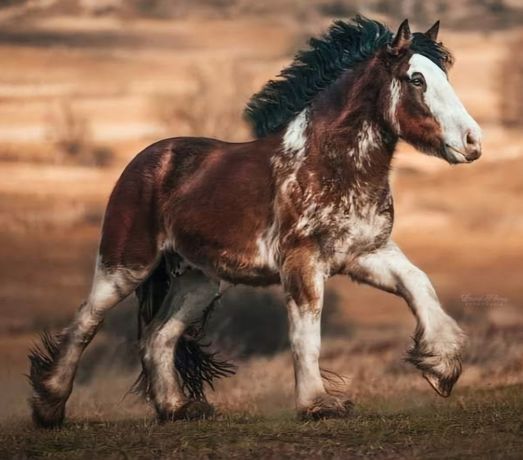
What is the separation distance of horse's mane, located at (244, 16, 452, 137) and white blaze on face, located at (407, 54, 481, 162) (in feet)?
2.16

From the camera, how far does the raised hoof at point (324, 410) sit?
401 inches

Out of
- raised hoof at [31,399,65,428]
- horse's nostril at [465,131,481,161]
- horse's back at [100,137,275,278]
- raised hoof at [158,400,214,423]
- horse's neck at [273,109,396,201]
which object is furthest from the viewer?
raised hoof at [31,399,65,428]

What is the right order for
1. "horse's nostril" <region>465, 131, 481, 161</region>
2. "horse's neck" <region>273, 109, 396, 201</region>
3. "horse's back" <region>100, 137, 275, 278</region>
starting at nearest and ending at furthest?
"horse's nostril" <region>465, 131, 481, 161</region>, "horse's neck" <region>273, 109, 396, 201</region>, "horse's back" <region>100, 137, 275, 278</region>

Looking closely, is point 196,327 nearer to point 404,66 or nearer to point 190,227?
point 190,227


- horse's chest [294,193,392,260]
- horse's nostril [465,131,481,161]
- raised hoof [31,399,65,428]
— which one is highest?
horse's nostril [465,131,481,161]

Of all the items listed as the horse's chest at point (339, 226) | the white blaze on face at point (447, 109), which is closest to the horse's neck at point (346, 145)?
the horse's chest at point (339, 226)

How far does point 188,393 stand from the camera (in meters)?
12.2

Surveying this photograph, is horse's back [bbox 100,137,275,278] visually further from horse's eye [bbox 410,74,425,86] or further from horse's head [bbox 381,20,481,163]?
horse's eye [bbox 410,74,425,86]

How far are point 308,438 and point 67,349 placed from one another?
2999mm

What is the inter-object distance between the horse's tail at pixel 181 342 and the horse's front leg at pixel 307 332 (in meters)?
1.75

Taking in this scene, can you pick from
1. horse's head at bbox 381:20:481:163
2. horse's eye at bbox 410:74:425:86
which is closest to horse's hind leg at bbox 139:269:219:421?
horse's head at bbox 381:20:481:163

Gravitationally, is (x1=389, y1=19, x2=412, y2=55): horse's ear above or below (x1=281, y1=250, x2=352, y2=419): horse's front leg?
above

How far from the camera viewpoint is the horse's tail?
11938 millimetres

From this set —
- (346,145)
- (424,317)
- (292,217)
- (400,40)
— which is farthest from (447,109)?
(424,317)
